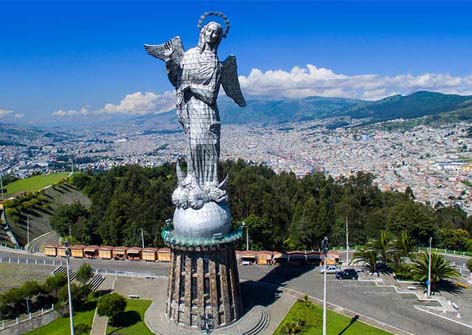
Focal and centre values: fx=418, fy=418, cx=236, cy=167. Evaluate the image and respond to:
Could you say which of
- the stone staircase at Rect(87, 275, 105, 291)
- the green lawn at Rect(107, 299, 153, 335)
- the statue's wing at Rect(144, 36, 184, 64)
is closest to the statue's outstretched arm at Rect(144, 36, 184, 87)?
the statue's wing at Rect(144, 36, 184, 64)

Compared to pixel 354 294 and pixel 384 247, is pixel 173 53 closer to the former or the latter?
pixel 354 294

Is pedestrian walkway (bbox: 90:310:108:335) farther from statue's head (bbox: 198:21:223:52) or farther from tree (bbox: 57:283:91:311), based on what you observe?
statue's head (bbox: 198:21:223:52)

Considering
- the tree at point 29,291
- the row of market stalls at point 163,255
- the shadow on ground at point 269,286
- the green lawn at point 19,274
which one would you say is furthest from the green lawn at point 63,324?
the row of market stalls at point 163,255

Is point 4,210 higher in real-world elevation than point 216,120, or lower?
lower

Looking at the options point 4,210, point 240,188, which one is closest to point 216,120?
point 240,188

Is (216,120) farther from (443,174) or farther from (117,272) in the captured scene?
(443,174)

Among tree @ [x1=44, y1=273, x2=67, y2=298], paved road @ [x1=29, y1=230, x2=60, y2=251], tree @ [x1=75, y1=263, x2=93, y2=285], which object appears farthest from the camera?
paved road @ [x1=29, y1=230, x2=60, y2=251]

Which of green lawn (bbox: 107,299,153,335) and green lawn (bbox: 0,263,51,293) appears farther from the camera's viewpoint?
green lawn (bbox: 0,263,51,293)
